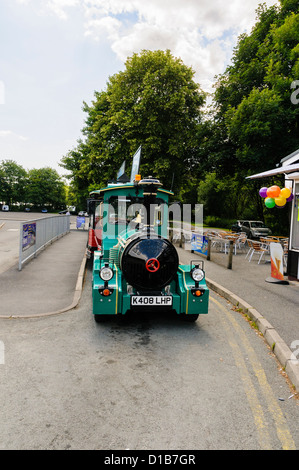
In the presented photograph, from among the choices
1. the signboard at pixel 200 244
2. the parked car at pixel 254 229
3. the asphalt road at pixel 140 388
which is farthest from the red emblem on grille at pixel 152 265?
the parked car at pixel 254 229

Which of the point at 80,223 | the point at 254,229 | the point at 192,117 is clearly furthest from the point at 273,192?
the point at 80,223

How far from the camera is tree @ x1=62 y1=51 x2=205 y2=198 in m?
22.6

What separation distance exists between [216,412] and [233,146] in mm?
22061

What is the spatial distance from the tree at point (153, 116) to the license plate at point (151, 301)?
17662 millimetres

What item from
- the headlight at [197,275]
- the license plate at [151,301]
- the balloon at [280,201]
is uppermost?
the balloon at [280,201]

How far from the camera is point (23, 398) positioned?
3457mm

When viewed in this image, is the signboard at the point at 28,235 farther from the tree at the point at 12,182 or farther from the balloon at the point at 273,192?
the tree at the point at 12,182

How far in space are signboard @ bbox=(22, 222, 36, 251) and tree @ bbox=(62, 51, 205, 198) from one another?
12.2 meters

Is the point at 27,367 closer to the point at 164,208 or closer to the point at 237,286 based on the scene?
the point at 164,208

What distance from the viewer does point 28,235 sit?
11.2 metres

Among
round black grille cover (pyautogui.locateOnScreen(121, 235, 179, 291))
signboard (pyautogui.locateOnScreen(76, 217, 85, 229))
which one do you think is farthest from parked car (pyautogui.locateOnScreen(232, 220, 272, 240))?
round black grille cover (pyautogui.locateOnScreen(121, 235, 179, 291))

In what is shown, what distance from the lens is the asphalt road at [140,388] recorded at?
115 inches
